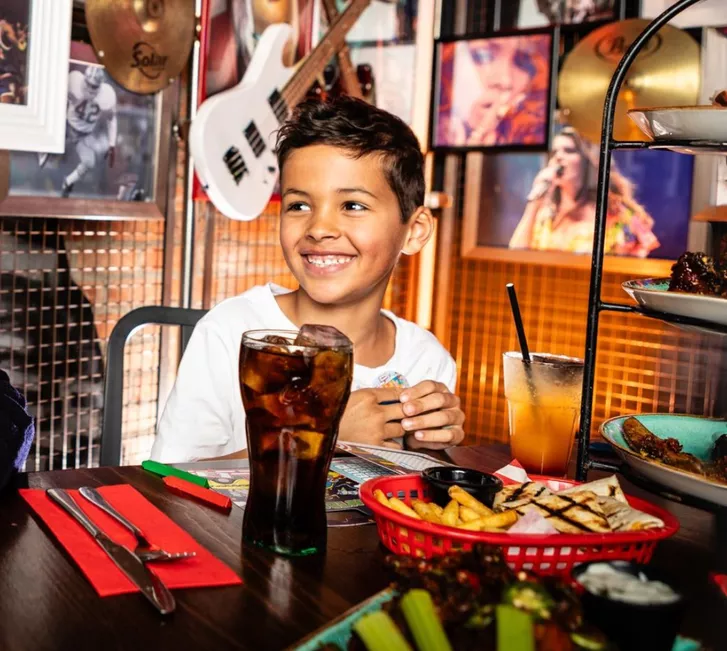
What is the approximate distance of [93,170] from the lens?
258 centimetres

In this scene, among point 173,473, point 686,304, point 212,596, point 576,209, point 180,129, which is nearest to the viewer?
point 212,596

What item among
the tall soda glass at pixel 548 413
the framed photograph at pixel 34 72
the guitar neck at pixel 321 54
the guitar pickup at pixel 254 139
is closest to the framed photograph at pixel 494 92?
the guitar neck at pixel 321 54

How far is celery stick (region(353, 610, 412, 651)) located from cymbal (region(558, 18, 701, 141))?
2855 millimetres

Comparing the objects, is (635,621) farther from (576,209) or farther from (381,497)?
(576,209)

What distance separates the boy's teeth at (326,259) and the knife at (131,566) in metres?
0.79

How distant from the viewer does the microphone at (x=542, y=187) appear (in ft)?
12.2

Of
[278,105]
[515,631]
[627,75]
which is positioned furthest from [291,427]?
[627,75]

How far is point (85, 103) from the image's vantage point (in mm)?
2523

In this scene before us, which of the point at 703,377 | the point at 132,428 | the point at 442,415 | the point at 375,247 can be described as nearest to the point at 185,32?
the point at 132,428

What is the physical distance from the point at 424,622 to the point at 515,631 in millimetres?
56

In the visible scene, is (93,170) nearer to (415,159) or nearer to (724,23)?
(415,159)

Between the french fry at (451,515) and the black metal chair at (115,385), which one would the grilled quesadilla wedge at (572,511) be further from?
the black metal chair at (115,385)

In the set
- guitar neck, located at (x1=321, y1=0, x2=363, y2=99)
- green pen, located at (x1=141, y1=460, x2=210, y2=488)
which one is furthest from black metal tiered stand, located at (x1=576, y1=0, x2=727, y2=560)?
guitar neck, located at (x1=321, y1=0, x2=363, y2=99)

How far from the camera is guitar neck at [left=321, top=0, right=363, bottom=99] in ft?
10.8
